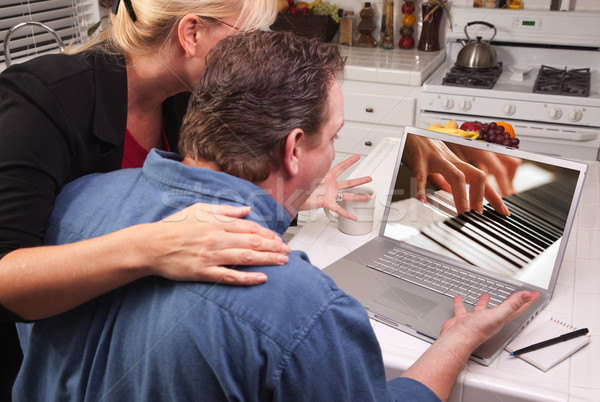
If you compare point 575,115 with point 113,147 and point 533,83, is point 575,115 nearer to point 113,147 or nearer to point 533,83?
point 533,83

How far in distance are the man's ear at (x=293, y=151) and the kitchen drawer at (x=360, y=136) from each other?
7.90ft

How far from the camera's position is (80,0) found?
9.14ft

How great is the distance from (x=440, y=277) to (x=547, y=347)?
27 centimetres

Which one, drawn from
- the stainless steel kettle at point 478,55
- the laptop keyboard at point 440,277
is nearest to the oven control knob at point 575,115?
the stainless steel kettle at point 478,55

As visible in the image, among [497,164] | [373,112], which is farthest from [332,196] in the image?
[373,112]

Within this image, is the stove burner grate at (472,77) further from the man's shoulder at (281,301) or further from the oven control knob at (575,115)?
the man's shoulder at (281,301)

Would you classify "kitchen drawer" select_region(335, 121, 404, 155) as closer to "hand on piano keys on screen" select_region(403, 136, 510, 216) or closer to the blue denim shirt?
"hand on piano keys on screen" select_region(403, 136, 510, 216)

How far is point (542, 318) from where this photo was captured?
109 centimetres

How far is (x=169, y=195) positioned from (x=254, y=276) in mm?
190

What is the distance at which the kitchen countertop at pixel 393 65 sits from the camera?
302 cm

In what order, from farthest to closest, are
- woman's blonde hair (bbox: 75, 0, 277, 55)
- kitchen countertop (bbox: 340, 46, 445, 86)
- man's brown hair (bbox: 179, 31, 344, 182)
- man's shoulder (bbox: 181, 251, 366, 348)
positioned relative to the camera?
1. kitchen countertop (bbox: 340, 46, 445, 86)
2. woman's blonde hair (bbox: 75, 0, 277, 55)
3. man's brown hair (bbox: 179, 31, 344, 182)
4. man's shoulder (bbox: 181, 251, 366, 348)

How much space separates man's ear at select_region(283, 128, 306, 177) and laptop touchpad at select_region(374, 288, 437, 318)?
16.2 inches

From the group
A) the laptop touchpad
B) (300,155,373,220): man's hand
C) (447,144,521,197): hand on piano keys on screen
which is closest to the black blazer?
(300,155,373,220): man's hand

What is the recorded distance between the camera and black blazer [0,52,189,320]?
0.86 m
